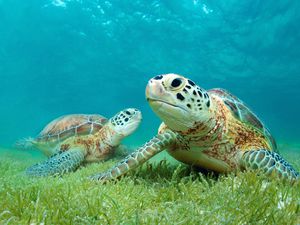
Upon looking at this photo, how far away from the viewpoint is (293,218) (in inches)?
80.1

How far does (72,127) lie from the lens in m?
7.47

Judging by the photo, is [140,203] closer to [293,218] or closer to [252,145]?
[293,218]

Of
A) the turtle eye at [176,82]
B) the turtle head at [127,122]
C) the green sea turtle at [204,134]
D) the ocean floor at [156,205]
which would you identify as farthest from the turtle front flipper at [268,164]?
the turtle head at [127,122]

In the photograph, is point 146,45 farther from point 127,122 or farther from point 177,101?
point 177,101

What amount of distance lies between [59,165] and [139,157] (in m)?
2.19

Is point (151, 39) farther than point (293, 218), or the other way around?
point (151, 39)

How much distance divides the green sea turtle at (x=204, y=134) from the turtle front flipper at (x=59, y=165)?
5.40 ft

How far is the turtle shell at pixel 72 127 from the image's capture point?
742 cm

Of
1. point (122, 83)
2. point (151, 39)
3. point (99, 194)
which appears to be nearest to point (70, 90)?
point (122, 83)

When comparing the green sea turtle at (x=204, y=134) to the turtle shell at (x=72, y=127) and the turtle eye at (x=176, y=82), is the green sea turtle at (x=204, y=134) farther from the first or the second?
the turtle shell at (x=72, y=127)

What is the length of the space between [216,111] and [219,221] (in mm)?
1946

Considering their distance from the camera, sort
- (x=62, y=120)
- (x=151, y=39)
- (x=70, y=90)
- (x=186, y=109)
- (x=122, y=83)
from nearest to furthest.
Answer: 1. (x=186, y=109)
2. (x=62, y=120)
3. (x=151, y=39)
4. (x=122, y=83)
5. (x=70, y=90)

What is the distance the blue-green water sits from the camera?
25953 millimetres

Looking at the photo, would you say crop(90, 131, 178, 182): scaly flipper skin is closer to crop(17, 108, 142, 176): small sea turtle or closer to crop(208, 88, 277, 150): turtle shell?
crop(208, 88, 277, 150): turtle shell
